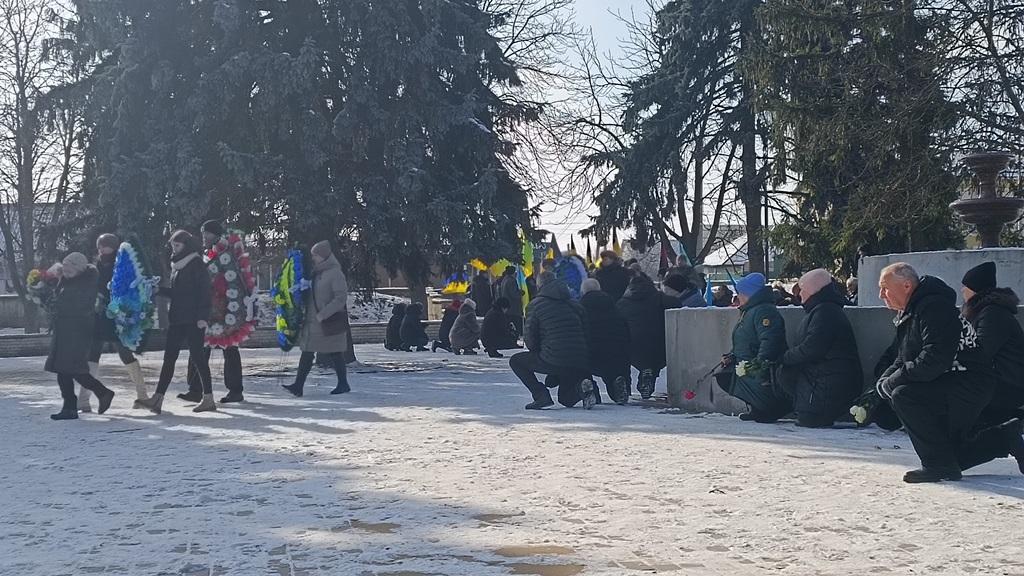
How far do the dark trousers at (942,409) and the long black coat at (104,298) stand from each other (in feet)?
28.6

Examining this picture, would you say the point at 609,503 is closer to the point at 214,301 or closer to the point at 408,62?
the point at 214,301

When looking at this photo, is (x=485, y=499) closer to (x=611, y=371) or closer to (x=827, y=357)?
(x=827, y=357)

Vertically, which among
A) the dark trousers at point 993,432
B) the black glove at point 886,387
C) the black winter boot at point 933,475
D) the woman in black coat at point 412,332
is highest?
the woman in black coat at point 412,332

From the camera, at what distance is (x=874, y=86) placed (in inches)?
1069

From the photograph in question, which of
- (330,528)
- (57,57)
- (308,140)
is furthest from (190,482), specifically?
(57,57)

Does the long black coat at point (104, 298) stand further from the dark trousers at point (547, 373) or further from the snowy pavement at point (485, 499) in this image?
the dark trousers at point (547, 373)

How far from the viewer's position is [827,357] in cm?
1079

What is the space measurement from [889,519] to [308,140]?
49.2ft

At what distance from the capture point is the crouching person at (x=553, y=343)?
12828mm

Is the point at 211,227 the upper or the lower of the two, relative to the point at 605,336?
upper

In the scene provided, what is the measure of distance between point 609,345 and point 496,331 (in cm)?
1036

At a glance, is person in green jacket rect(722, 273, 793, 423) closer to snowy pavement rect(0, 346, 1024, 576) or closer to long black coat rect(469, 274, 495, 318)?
snowy pavement rect(0, 346, 1024, 576)

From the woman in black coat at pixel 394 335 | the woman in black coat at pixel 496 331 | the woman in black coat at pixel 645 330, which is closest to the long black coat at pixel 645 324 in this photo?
the woman in black coat at pixel 645 330

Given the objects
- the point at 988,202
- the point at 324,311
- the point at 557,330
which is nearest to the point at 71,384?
the point at 324,311
